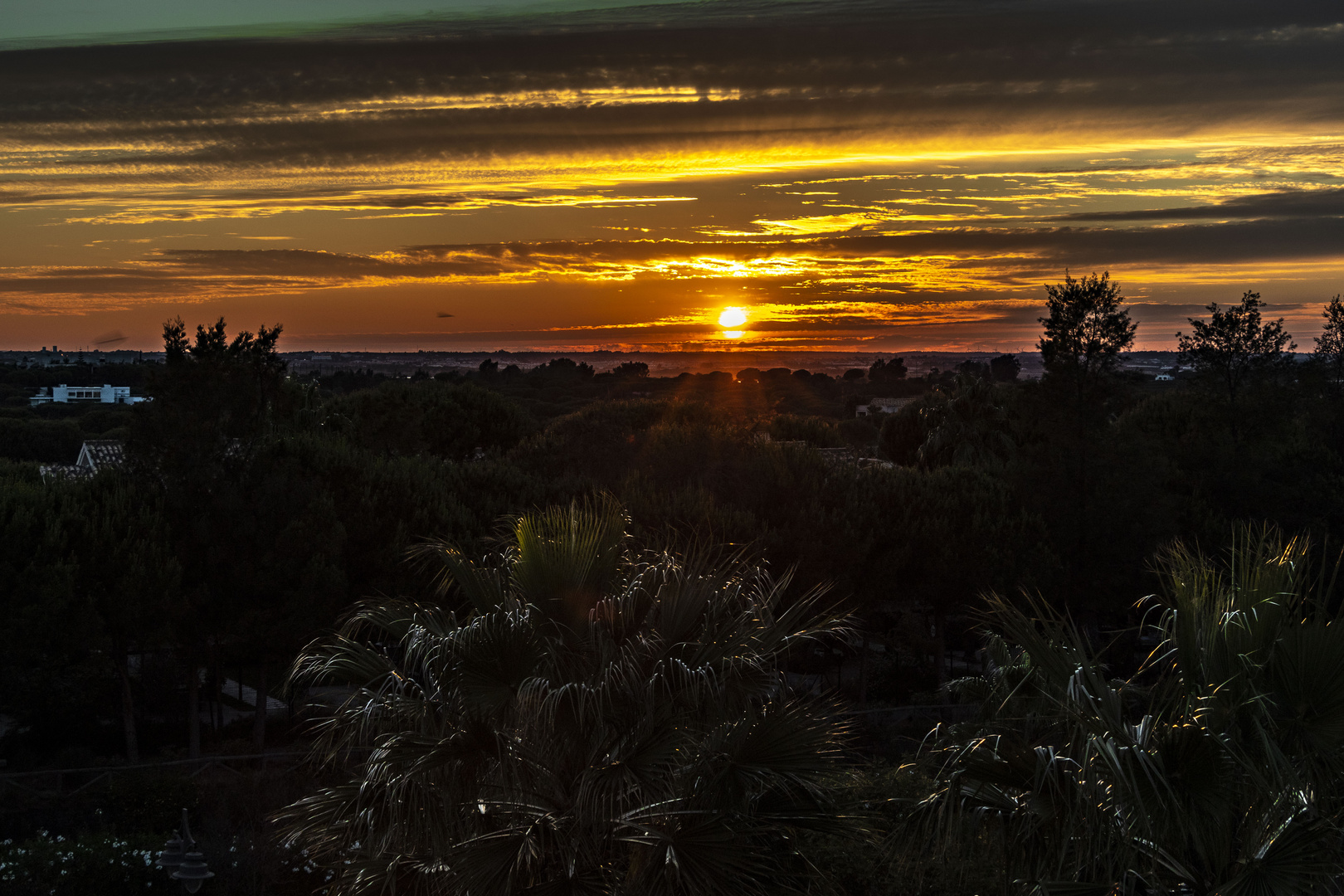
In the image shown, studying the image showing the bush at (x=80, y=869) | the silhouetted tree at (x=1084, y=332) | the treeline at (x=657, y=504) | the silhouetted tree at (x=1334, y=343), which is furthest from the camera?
the silhouetted tree at (x=1334, y=343)

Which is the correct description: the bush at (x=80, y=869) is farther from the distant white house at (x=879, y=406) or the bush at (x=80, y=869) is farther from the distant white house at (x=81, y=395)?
the distant white house at (x=81, y=395)

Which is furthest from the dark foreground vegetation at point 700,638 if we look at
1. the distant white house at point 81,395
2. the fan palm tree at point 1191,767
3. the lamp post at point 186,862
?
the distant white house at point 81,395

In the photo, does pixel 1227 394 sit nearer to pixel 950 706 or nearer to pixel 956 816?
pixel 950 706

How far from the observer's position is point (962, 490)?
2639 cm

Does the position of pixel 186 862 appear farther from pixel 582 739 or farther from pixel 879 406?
pixel 879 406

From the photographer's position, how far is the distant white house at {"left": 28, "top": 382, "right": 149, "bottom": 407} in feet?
266

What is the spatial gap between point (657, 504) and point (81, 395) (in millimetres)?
77853

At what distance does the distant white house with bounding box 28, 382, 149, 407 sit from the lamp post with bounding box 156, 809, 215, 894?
7731 cm

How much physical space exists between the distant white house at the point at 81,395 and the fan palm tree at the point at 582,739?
81795 mm

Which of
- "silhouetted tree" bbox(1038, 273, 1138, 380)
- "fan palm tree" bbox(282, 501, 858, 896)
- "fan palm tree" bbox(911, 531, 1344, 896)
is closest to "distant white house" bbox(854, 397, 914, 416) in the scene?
"silhouetted tree" bbox(1038, 273, 1138, 380)

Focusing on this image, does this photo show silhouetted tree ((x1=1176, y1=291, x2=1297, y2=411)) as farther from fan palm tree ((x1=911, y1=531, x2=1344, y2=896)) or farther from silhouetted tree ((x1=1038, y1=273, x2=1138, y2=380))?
fan palm tree ((x1=911, y1=531, x2=1344, y2=896))

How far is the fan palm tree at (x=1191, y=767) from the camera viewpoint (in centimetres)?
554

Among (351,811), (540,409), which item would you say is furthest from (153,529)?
(540,409)

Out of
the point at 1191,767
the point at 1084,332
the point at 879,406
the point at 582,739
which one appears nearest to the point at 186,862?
the point at 582,739
